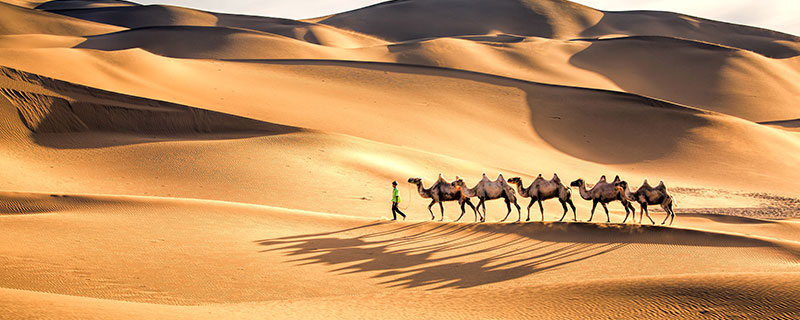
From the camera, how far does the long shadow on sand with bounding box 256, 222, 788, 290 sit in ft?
36.1

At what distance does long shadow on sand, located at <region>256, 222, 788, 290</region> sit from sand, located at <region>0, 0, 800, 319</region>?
0.07 metres

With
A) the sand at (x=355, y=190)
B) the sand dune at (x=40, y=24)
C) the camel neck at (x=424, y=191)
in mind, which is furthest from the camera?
the sand dune at (x=40, y=24)

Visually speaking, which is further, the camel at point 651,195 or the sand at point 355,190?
the camel at point 651,195

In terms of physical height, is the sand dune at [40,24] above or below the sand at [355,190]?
above

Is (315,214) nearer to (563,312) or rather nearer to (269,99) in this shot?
(563,312)

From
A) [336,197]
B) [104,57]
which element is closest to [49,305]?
[336,197]

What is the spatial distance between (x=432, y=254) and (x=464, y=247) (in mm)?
958

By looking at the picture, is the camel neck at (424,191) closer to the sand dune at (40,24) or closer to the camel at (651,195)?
the camel at (651,195)

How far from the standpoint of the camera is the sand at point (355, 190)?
8906 mm

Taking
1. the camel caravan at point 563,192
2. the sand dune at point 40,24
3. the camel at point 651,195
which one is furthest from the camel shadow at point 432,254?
the sand dune at point 40,24

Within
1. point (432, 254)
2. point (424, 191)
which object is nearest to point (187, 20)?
point (424, 191)

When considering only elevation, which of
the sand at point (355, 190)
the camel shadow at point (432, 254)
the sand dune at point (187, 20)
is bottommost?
the camel shadow at point (432, 254)

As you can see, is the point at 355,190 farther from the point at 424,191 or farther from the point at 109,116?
the point at 109,116

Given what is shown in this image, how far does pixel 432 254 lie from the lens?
12383mm
